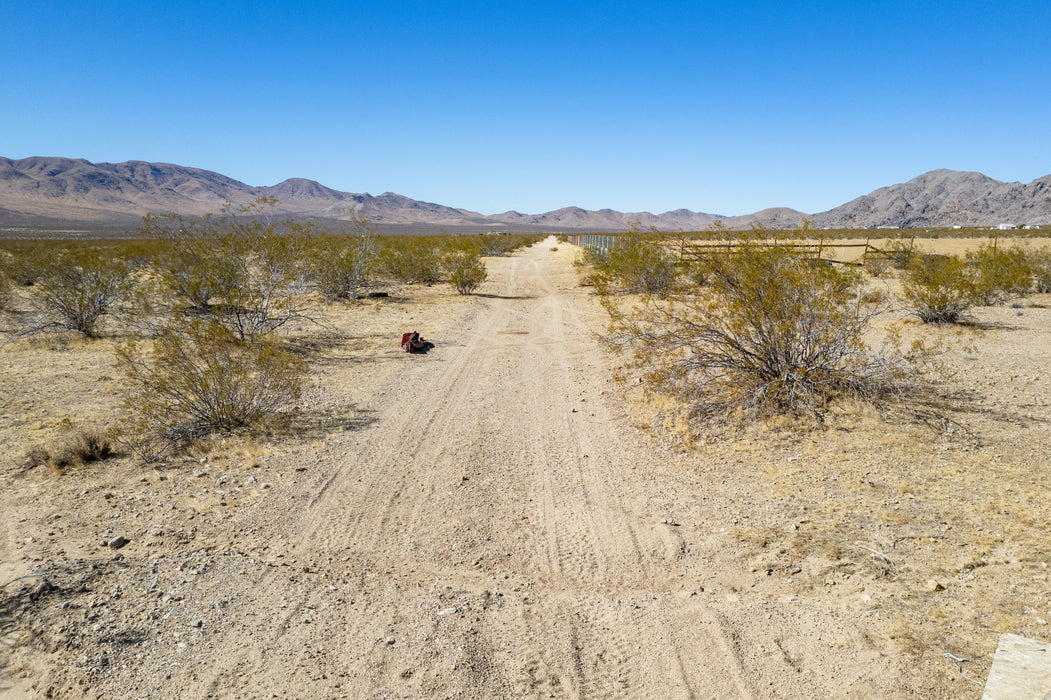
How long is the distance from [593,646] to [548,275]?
28.6m

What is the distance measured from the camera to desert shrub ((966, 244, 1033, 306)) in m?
15.7

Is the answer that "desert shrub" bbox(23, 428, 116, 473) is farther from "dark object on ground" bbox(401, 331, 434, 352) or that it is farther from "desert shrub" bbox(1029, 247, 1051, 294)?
"desert shrub" bbox(1029, 247, 1051, 294)

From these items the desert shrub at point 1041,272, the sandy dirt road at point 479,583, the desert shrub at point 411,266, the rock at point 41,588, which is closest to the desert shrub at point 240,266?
the sandy dirt road at point 479,583

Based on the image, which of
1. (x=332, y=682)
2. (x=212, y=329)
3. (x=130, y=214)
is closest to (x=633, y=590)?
(x=332, y=682)

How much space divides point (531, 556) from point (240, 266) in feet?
38.2

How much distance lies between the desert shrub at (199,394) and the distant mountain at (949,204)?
163m

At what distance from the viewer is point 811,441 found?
7203 mm

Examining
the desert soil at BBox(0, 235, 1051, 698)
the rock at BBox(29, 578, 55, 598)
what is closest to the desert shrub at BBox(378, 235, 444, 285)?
the desert soil at BBox(0, 235, 1051, 698)

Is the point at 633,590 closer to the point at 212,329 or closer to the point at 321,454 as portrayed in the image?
the point at 321,454

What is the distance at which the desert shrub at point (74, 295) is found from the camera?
14109 mm

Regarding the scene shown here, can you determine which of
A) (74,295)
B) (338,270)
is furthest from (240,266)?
(338,270)

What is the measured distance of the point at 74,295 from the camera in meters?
14.2

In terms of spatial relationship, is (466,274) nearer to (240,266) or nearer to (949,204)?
(240,266)

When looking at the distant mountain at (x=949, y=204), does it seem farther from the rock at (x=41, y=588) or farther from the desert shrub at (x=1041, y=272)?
the rock at (x=41, y=588)
